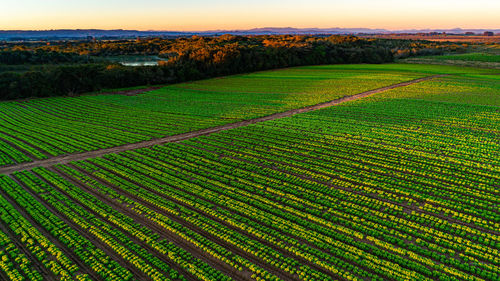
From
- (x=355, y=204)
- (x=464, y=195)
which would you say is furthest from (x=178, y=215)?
(x=464, y=195)

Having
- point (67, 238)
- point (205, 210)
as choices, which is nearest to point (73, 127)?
point (67, 238)

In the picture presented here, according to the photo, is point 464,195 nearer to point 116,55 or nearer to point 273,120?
point 273,120

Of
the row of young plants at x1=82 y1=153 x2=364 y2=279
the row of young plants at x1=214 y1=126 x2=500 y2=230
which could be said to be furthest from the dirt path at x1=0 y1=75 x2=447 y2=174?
the row of young plants at x1=214 y1=126 x2=500 y2=230

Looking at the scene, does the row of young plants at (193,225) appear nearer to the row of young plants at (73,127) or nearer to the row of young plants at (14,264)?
the row of young plants at (14,264)

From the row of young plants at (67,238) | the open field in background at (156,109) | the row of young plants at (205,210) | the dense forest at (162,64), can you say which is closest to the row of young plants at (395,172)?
the row of young plants at (205,210)

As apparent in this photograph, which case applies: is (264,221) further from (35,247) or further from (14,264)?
(14,264)
